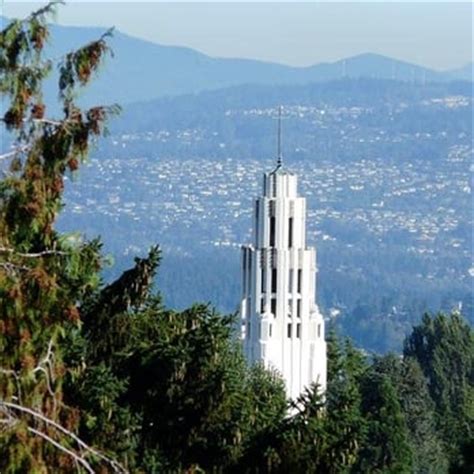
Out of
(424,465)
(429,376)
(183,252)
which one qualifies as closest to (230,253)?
(183,252)

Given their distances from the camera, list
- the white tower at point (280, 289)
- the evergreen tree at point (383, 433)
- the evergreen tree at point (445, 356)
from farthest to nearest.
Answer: the evergreen tree at point (445, 356), the white tower at point (280, 289), the evergreen tree at point (383, 433)

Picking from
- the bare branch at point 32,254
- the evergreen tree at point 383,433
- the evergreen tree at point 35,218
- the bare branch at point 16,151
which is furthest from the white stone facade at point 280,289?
the bare branch at point 16,151

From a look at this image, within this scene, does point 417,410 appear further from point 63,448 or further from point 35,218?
point 63,448

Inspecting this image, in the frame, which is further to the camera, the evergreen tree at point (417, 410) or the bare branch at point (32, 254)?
the evergreen tree at point (417, 410)

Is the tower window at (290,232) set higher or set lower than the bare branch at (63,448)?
higher

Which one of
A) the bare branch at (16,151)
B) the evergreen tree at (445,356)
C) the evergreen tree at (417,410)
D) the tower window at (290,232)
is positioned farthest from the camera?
the evergreen tree at (445,356)

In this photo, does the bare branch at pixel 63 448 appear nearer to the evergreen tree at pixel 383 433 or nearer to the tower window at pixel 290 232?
the evergreen tree at pixel 383 433

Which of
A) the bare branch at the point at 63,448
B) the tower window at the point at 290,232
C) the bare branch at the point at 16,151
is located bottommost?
the bare branch at the point at 63,448
